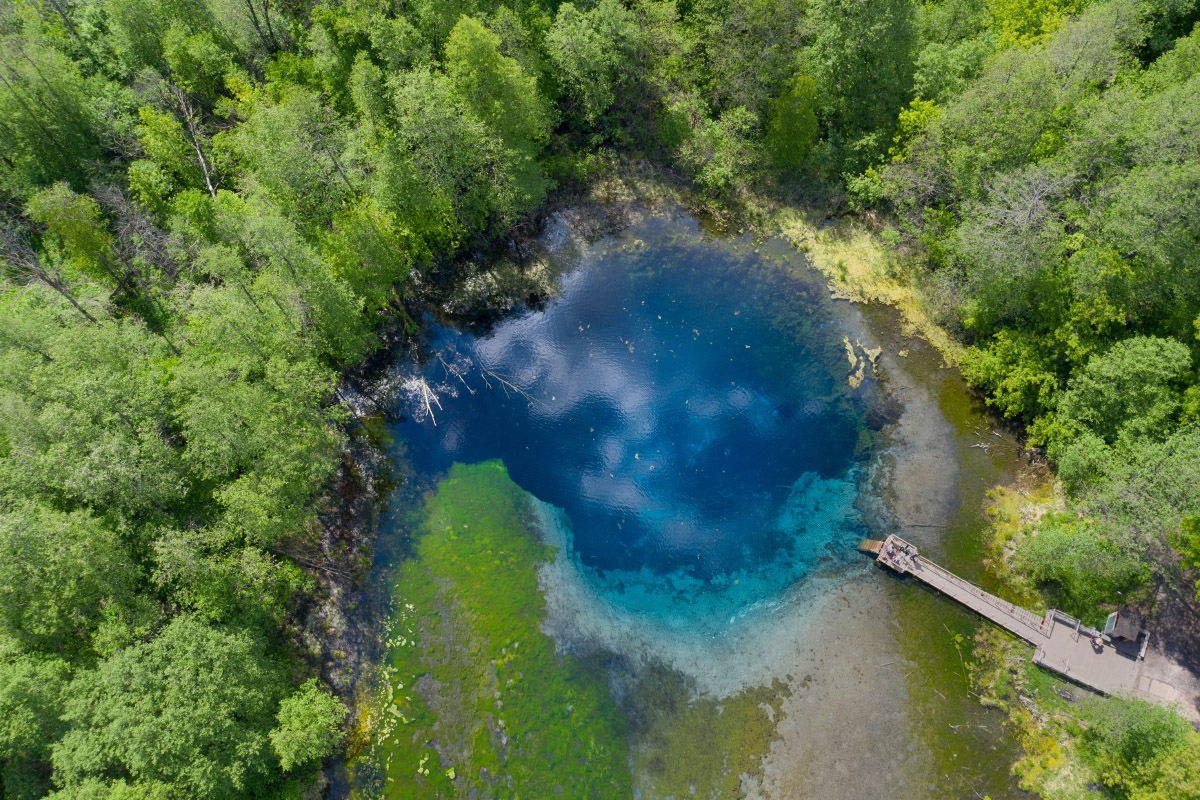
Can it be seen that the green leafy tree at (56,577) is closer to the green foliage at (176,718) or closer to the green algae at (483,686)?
the green foliage at (176,718)

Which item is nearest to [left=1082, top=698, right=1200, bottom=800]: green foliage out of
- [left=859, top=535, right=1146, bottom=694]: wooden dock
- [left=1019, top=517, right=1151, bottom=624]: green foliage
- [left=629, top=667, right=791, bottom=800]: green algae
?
[left=859, top=535, right=1146, bottom=694]: wooden dock

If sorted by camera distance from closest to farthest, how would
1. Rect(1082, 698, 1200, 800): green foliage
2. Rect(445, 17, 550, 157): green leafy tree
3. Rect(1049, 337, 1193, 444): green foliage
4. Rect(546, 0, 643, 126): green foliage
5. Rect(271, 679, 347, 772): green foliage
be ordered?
Rect(1082, 698, 1200, 800): green foliage → Rect(271, 679, 347, 772): green foliage → Rect(1049, 337, 1193, 444): green foliage → Rect(445, 17, 550, 157): green leafy tree → Rect(546, 0, 643, 126): green foliage

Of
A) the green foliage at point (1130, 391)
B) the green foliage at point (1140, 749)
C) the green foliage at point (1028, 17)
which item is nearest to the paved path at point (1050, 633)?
the green foliage at point (1140, 749)

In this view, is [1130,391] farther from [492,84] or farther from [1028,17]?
[492,84]

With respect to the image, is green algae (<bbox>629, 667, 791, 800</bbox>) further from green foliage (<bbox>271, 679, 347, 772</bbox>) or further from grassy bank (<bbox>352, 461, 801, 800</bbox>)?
green foliage (<bbox>271, 679, 347, 772</bbox>)

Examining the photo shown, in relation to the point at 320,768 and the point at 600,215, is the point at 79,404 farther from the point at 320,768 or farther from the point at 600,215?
the point at 600,215

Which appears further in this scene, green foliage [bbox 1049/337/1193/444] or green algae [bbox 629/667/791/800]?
green algae [bbox 629/667/791/800]
